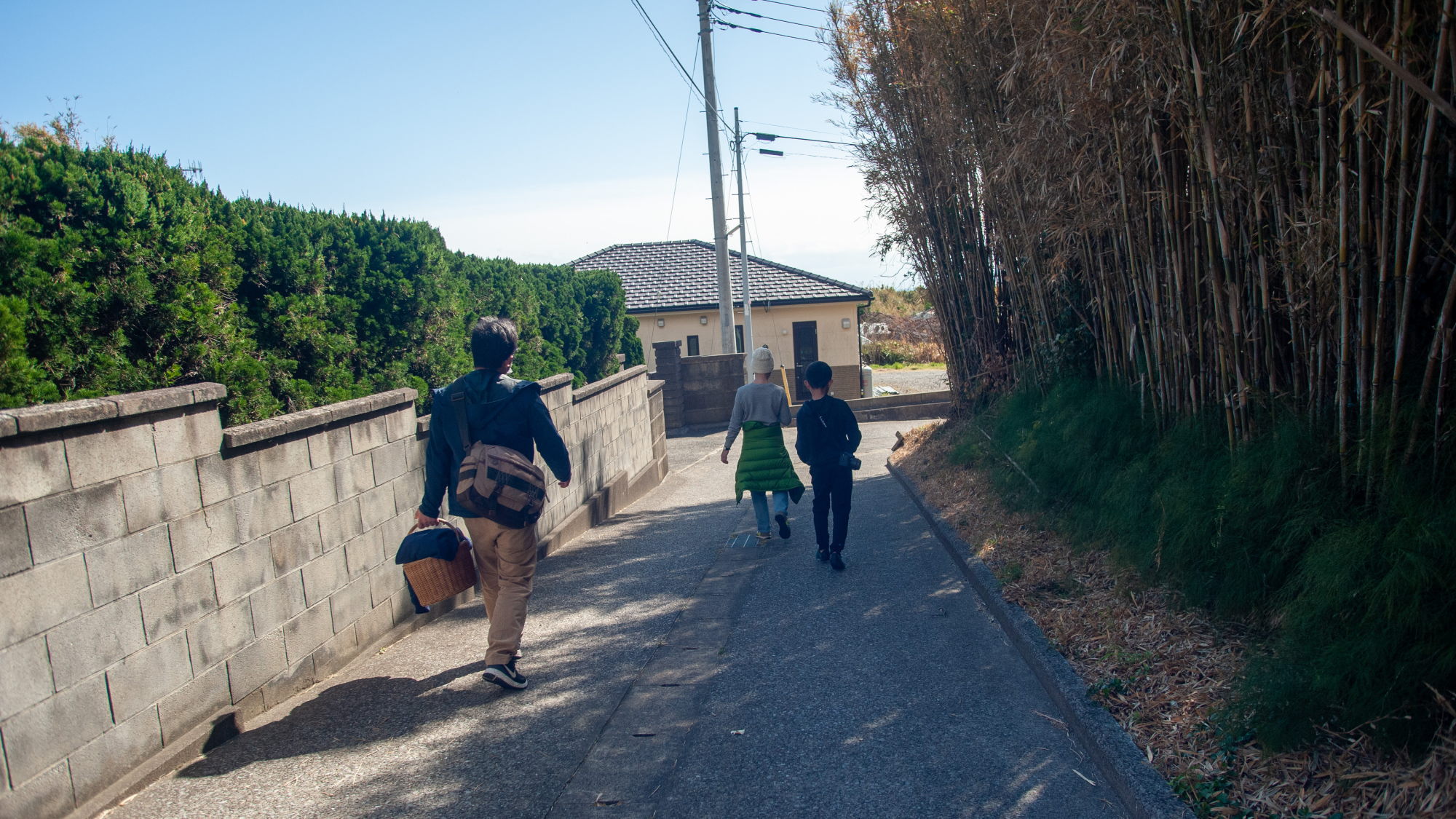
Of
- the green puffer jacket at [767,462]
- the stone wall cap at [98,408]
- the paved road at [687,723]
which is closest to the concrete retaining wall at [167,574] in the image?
the stone wall cap at [98,408]

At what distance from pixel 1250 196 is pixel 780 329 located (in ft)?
79.8

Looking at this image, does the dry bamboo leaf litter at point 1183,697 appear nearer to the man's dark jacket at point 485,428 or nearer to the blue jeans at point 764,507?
the blue jeans at point 764,507

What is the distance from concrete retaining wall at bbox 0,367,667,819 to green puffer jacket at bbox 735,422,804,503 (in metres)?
2.86

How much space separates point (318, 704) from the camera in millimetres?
4250

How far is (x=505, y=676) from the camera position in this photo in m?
4.39

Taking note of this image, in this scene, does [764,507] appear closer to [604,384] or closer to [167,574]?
[604,384]

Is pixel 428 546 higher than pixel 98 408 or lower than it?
lower

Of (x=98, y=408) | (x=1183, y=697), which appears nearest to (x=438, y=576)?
(x=98, y=408)

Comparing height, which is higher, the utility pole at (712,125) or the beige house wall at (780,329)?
the utility pole at (712,125)

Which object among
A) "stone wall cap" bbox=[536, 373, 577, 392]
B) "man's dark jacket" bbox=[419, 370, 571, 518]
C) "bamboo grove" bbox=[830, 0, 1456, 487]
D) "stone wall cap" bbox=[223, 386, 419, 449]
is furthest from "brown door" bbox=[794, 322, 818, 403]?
"man's dark jacket" bbox=[419, 370, 571, 518]

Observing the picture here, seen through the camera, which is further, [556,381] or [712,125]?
[712,125]

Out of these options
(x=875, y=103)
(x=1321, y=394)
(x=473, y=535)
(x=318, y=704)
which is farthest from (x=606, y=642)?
(x=875, y=103)

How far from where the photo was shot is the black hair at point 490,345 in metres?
4.54

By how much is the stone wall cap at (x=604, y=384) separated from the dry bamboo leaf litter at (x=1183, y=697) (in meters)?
4.29
